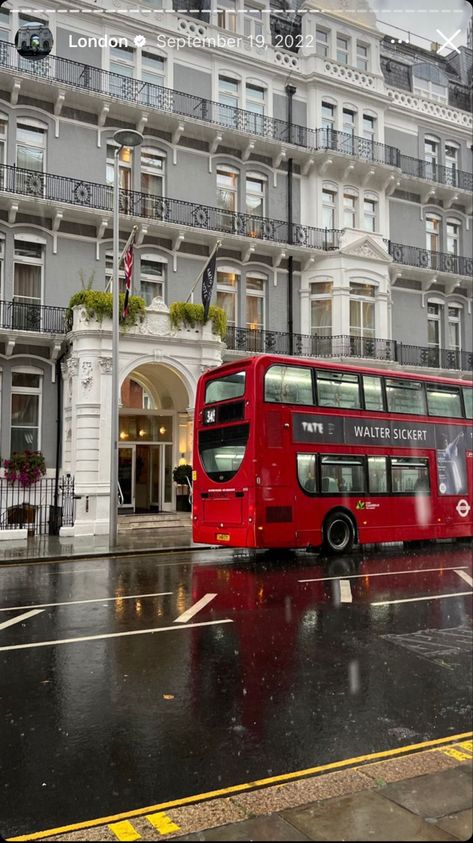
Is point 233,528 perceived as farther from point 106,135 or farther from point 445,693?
point 106,135

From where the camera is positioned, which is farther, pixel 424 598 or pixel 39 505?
pixel 39 505

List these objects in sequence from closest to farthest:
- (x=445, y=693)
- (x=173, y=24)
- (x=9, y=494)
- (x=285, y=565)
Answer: (x=445, y=693), (x=285, y=565), (x=9, y=494), (x=173, y=24)

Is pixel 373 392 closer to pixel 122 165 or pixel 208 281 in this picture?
pixel 208 281

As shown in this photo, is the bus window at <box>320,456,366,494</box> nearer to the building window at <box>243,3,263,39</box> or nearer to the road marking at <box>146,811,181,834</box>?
the road marking at <box>146,811,181,834</box>

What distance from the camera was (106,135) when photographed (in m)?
24.0

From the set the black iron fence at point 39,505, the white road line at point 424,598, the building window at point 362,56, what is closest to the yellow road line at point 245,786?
the white road line at point 424,598

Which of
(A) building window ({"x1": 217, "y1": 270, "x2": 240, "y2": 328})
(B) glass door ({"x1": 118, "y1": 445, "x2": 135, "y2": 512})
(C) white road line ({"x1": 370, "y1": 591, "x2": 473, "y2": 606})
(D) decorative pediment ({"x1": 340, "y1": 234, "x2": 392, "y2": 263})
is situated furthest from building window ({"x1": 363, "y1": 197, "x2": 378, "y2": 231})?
(C) white road line ({"x1": 370, "y1": 591, "x2": 473, "y2": 606})

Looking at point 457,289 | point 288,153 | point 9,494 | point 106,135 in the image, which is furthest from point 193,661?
point 457,289

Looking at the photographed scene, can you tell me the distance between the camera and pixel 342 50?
29156mm

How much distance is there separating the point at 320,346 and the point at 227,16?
13508mm

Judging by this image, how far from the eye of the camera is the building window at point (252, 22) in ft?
88.3

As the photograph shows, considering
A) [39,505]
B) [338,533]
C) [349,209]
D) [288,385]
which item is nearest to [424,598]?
[338,533]

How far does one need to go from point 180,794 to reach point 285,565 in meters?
10.7

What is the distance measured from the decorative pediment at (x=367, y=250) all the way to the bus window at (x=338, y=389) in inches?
516
